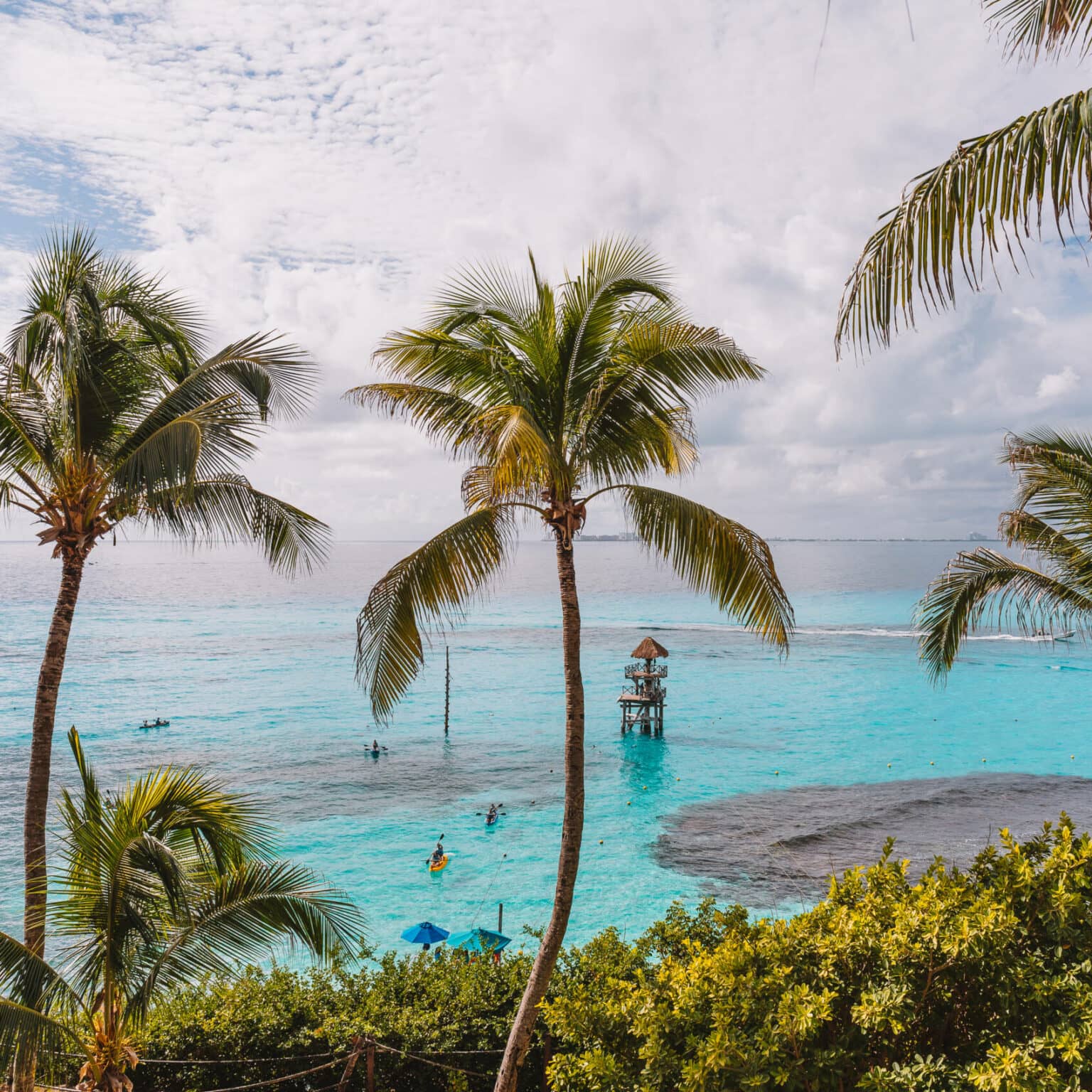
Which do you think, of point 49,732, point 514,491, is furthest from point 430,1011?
point 514,491

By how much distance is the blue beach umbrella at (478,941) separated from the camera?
60.2 ft

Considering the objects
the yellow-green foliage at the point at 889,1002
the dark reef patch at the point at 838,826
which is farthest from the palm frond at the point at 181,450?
the dark reef patch at the point at 838,826

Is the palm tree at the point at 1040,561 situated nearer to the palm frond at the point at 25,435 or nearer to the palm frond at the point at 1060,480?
the palm frond at the point at 1060,480

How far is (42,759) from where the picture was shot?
8633 mm

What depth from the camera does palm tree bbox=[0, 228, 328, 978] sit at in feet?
27.4

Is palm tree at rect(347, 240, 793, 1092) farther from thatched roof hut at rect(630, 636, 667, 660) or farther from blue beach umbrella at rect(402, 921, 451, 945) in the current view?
thatched roof hut at rect(630, 636, 667, 660)

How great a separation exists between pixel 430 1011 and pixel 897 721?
159ft

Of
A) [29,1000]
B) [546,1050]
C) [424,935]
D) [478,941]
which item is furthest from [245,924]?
[478,941]

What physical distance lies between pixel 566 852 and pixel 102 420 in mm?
7172

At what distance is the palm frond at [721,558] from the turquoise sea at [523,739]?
290 inches

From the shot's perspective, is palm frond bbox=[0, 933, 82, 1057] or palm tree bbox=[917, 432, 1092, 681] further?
palm tree bbox=[917, 432, 1092, 681]

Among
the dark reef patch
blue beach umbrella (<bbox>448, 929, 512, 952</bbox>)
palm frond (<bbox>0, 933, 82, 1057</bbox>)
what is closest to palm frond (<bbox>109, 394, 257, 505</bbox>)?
palm frond (<bbox>0, 933, 82, 1057</bbox>)

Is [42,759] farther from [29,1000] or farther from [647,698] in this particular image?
[647,698]

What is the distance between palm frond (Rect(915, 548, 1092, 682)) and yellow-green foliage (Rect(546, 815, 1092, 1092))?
5065mm
